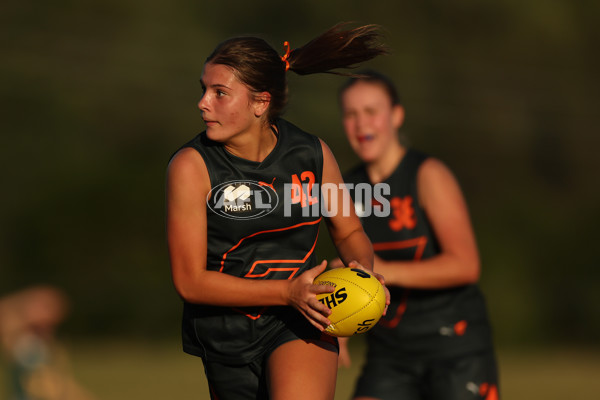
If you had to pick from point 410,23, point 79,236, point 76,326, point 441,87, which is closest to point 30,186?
point 79,236

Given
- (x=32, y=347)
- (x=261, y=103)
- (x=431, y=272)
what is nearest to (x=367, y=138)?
(x=431, y=272)

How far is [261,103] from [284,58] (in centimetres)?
28

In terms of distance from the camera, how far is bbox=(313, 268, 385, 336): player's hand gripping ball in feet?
→ 12.7

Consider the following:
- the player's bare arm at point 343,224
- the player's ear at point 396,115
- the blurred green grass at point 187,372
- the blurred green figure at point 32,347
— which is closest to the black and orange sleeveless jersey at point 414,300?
the player's ear at point 396,115

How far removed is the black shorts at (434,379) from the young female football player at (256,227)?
3.44ft

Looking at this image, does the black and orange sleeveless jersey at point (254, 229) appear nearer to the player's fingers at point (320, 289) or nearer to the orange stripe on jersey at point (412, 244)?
the player's fingers at point (320, 289)

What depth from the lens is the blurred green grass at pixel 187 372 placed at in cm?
1248

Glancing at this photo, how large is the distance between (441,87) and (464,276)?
24615 mm

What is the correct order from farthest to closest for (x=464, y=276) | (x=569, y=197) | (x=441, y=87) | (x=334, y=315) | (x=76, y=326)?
(x=441, y=87) → (x=569, y=197) → (x=76, y=326) → (x=464, y=276) → (x=334, y=315)

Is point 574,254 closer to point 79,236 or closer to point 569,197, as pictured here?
point 569,197

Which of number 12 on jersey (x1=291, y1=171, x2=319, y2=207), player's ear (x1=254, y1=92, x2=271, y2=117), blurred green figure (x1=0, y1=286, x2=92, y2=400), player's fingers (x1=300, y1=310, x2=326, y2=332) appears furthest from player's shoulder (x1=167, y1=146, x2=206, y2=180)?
blurred green figure (x1=0, y1=286, x2=92, y2=400)

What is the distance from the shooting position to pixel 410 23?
33.9m

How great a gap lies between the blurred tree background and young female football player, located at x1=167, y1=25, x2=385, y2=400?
632cm

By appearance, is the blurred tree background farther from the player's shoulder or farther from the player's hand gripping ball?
the player's hand gripping ball
